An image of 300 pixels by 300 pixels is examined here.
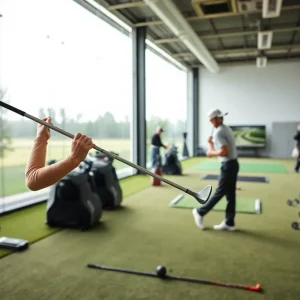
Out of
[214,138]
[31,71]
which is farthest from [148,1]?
[214,138]

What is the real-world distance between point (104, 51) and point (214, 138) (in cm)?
473

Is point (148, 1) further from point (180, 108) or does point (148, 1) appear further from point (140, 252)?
point (180, 108)

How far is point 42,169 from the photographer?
1781 mm

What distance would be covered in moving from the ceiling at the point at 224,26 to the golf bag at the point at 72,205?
4486 millimetres

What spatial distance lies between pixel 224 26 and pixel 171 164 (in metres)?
4.60

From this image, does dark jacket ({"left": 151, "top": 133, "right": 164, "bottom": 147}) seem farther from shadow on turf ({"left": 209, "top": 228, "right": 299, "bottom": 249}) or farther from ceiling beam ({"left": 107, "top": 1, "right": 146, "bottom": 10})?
shadow on turf ({"left": 209, "top": 228, "right": 299, "bottom": 249})

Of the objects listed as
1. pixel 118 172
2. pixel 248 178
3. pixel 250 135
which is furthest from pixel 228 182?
pixel 250 135

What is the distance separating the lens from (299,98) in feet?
48.1

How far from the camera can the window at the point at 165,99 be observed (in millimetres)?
11000

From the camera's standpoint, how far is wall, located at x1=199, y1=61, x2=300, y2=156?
48.5ft

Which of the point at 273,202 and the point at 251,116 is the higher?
the point at 251,116

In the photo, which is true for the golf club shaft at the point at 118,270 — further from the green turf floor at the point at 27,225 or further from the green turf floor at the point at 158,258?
the green turf floor at the point at 27,225

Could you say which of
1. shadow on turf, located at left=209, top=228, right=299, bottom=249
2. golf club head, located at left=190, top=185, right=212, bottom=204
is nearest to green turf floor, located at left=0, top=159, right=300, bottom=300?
shadow on turf, located at left=209, top=228, right=299, bottom=249

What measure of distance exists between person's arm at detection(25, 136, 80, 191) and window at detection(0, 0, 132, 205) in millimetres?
3656
